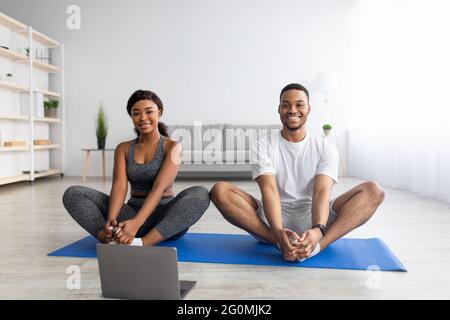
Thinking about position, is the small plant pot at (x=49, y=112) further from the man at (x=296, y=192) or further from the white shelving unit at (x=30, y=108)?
the man at (x=296, y=192)

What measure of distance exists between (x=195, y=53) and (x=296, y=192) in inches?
182

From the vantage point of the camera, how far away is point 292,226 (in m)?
2.14

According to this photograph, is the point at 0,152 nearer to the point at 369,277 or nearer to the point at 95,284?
the point at 95,284

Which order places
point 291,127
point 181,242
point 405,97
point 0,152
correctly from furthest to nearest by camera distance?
point 0,152 < point 405,97 < point 181,242 < point 291,127

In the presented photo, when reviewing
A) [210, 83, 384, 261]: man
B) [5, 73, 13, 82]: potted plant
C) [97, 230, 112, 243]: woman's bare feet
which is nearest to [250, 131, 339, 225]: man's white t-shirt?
[210, 83, 384, 261]: man

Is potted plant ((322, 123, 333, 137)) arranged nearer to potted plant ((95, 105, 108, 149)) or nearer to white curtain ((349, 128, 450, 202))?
white curtain ((349, 128, 450, 202))

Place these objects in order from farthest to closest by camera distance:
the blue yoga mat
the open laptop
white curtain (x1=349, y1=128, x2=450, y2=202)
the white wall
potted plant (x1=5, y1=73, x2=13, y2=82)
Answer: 1. the white wall
2. potted plant (x1=5, y1=73, x2=13, y2=82)
3. white curtain (x1=349, y1=128, x2=450, y2=202)
4. the blue yoga mat
5. the open laptop

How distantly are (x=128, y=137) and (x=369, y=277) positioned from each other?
17.0 ft

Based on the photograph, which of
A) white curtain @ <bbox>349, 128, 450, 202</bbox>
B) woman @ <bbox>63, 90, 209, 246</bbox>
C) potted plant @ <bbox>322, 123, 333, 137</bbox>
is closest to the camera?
woman @ <bbox>63, 90, 209, 246</bbox>

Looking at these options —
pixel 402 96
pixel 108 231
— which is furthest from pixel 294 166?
pixel 402 96

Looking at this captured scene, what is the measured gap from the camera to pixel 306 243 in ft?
5.92

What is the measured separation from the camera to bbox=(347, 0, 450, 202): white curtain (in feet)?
12.3

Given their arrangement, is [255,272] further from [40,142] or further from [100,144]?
[40,142]

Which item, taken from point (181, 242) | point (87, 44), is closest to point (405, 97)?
point (181, 242)
